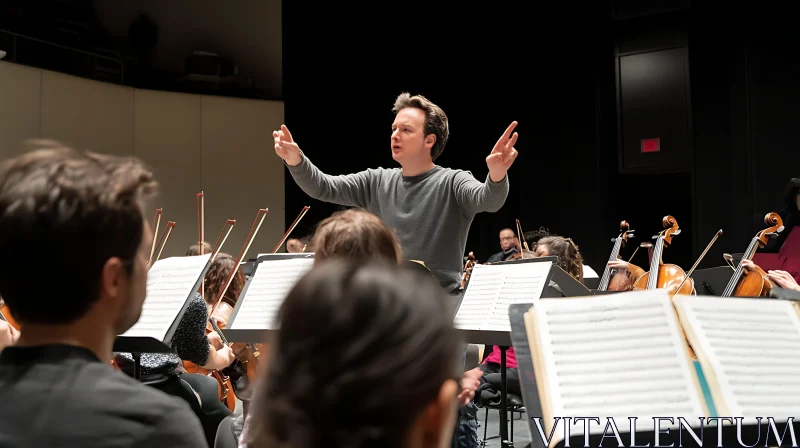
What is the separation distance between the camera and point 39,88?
22.7ft

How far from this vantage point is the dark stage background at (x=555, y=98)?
653 centimetres

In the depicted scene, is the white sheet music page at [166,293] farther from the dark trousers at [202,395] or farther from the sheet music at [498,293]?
the sheet music at [498,293]

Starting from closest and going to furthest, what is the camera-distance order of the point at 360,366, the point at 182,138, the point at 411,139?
the point at 360,366
the point at 411,139
the point at 182,138

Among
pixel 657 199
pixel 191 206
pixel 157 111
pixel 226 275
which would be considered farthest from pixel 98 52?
pixel 657 199

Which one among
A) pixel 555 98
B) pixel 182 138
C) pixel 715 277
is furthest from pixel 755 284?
pixel 182 138

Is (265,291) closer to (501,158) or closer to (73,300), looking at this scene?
(501,158)

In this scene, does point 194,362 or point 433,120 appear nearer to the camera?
point 194,362

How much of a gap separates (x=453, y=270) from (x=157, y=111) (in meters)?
6.47

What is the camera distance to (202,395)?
8.76ft

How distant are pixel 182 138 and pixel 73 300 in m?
7.57

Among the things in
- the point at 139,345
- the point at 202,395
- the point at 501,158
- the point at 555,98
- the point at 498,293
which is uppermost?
the point at 555,98

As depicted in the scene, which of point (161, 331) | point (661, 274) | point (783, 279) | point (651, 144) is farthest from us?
point (651, 144)

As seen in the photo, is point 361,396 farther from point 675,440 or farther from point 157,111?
point 157,111

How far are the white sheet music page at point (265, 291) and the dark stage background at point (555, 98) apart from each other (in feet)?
17.3
